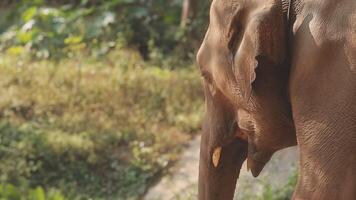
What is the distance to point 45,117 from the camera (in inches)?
242

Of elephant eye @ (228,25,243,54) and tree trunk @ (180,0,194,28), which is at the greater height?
elephant eye @ (228,25,243,54)

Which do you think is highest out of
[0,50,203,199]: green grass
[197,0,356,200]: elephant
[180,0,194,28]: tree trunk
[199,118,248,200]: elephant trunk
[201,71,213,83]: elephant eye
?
[197,0,356,200]: elephant

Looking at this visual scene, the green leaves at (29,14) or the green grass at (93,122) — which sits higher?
the green grass at (93,122)

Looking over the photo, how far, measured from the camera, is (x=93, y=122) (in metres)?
6.06

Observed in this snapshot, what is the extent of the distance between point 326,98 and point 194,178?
3.46 meters

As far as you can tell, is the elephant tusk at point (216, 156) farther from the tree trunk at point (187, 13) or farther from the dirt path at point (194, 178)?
the tree trunk at point (187, 13)

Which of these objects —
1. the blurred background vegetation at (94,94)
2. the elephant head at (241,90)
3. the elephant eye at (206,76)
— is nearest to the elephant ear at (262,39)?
the elephant head at (241,90)

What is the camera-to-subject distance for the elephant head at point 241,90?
1.92 m

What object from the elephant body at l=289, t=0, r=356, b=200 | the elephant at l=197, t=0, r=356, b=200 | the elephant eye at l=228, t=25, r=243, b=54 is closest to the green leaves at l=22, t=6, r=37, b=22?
the elephant at l=197, t=0, r=356, b=200

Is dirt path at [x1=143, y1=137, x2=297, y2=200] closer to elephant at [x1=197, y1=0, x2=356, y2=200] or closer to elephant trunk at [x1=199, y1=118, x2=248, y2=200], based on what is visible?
elephant trunk at [x1=199, y1=118, x2=248, y2=200]

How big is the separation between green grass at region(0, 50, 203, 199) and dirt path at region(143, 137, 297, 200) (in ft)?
0.32

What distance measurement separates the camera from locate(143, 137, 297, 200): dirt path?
481 cm

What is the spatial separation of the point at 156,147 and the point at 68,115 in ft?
2.60

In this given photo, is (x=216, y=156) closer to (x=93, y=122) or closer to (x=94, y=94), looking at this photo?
(x=93, y=122)
